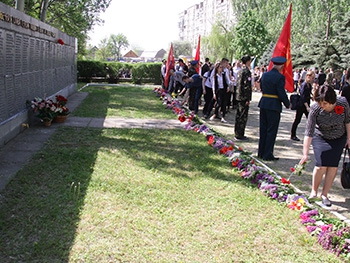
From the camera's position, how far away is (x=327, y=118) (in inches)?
193

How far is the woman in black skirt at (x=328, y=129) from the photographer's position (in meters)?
4.82

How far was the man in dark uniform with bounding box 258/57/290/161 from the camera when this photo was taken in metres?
6.95

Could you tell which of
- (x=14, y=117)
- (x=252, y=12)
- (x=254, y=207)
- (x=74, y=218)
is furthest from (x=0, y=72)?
(x=252, y=12)

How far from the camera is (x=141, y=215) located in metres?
4.50

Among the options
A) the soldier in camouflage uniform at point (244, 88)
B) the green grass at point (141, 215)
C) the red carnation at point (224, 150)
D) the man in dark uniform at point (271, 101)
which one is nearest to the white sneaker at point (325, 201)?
the green grass at point (141, 215)

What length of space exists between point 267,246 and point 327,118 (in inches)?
77.5

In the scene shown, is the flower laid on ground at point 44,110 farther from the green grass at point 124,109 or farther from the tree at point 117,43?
the tree at point 117,43

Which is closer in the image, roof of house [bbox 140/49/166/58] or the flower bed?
the flower bed

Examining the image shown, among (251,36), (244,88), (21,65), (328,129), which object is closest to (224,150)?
(244,88)

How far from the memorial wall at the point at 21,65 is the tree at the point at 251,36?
43663mm

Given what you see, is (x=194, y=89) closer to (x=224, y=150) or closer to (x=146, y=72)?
(x=224, y=150)

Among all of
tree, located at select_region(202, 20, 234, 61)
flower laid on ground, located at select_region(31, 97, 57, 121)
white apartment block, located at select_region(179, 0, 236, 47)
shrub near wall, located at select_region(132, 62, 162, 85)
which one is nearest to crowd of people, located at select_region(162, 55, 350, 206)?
flower laid on ground, located at select_region(31, 97, 57, 121)

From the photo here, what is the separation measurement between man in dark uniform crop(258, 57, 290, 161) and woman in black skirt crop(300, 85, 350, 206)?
197cm

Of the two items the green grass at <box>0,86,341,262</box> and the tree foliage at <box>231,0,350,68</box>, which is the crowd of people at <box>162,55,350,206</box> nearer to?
the green grass at <box>0,86,341,262</box>
